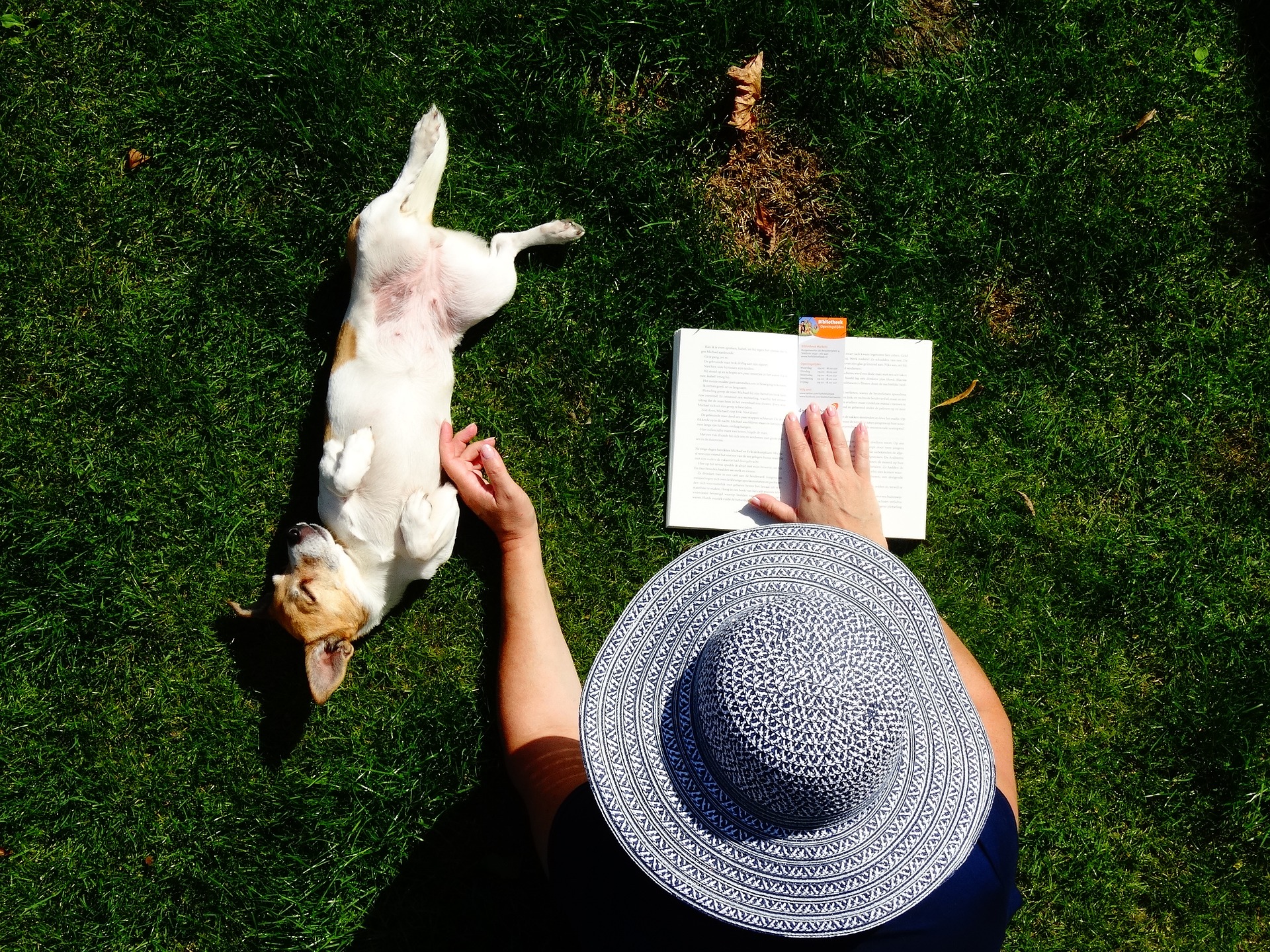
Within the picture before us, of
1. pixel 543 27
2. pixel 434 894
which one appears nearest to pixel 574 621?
pixel 434 894

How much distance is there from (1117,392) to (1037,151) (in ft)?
3.64

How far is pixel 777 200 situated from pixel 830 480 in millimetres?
1265

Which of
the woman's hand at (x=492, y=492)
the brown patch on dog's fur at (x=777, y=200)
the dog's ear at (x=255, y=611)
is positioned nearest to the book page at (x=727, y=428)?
the brown patch on dog's fur at (x=777, y=200)

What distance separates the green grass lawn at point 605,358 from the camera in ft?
11.2

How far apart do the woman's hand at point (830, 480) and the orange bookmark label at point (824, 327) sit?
31 cm

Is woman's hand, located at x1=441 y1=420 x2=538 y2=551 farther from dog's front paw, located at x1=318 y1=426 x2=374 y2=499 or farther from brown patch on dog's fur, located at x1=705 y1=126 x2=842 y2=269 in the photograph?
brown patch on dog's fur, located at x1=705 y1=126 x2=842 y2=269

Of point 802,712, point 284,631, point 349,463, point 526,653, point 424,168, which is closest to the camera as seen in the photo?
point 802,712

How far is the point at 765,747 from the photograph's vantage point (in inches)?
63.1

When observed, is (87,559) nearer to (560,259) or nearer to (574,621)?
(574,621)

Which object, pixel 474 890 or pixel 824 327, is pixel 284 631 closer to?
pixel 474 890

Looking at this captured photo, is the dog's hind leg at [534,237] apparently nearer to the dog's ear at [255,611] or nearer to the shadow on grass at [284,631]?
the shadow on grass at [284,631]

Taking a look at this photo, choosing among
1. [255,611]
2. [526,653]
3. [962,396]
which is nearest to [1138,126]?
[962,396]

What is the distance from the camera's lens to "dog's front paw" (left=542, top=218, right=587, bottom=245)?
3418 millimetres

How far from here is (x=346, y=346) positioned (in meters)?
3.16
